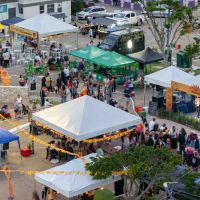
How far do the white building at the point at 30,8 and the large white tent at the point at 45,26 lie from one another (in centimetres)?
802

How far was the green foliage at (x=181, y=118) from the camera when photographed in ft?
97.1

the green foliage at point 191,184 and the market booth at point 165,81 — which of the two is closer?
the green foliage at point 191,184

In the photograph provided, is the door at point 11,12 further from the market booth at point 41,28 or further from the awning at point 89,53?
the awning at point 89,53

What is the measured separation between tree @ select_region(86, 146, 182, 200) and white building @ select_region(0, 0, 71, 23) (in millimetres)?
31058

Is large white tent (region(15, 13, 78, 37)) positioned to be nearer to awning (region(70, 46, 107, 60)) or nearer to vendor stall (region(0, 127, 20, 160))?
awning (region(70, 46, 107, 60))

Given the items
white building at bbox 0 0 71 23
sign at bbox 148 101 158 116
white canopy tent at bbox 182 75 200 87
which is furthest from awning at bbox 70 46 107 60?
white building at bbox 0 0 71 23

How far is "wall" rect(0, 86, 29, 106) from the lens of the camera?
32.6m

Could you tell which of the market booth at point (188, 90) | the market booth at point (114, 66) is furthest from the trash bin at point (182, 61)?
the market booth at point (188, 90)

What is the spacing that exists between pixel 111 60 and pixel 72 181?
1582 cm

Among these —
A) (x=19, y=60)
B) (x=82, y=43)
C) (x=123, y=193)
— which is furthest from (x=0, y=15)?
(x=123, y=193)

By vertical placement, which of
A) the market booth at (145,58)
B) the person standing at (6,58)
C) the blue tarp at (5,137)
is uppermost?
the market booth at (145,58)

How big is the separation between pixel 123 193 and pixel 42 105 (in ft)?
35.9

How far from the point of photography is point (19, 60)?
1574 inches

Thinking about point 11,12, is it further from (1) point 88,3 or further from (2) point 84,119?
(2) point 84,119
